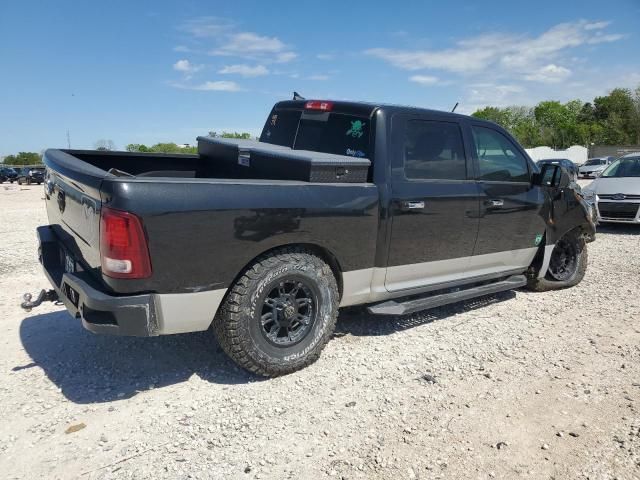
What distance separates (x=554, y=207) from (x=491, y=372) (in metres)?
2.52

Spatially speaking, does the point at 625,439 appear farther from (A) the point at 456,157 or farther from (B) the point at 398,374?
(A) the point at 456,157

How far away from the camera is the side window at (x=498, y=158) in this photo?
15.0 ft

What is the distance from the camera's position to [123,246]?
8.96 ft

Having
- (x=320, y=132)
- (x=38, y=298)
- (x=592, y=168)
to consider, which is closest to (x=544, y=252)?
(x=320, y=132)

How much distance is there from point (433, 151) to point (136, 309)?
8.83 feet

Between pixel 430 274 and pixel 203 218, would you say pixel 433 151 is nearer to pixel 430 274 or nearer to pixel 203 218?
pixel 430 274

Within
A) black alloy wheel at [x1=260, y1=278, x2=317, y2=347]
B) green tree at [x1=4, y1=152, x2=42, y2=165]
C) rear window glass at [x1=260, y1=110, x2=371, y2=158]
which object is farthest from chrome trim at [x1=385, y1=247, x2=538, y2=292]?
green tree at [x1=4, y1=152, x2=42, y2=165]

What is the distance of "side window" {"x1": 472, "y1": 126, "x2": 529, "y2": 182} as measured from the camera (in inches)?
180

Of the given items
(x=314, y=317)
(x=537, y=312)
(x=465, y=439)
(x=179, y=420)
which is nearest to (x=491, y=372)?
(x=465, y=439)

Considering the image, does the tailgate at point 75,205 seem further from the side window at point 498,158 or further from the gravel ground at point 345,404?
the side window at point 498,158

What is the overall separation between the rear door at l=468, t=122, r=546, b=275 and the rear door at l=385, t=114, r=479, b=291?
0.18 meters

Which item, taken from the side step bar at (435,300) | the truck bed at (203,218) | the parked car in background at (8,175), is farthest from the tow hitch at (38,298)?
the parked car in background at (8,175)

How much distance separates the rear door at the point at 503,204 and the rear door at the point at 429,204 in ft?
0.59

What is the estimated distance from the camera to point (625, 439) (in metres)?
2.81
